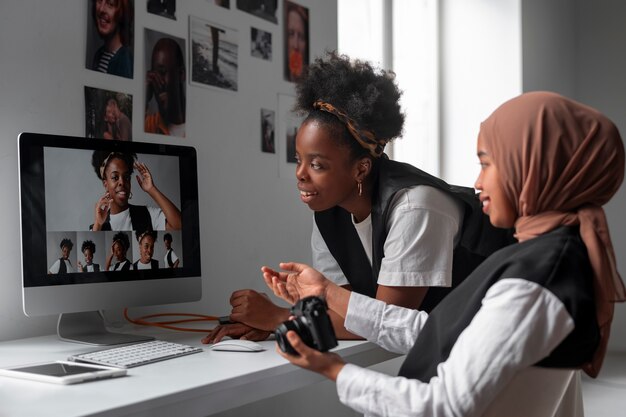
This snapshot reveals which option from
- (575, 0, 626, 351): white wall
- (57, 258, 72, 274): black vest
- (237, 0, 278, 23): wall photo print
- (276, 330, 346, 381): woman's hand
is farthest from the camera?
(575, 0, 626, 351): white wall

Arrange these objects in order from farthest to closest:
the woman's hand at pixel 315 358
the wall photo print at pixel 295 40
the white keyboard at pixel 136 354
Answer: the wall photo print at pixel 295 40, the white keyboard at pixel 136 354, the woman's hand at pixel 315 358

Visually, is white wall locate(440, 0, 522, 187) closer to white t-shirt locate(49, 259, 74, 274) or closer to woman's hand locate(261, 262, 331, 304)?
woman's hand locate(261, 262, 331, 304)

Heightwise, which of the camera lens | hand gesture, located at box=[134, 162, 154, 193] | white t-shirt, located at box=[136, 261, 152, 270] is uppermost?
hand gesture, located at box=[134, 162, 154, 193]

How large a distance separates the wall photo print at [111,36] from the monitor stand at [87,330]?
24.5 inches

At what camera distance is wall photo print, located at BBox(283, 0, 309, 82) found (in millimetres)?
2436

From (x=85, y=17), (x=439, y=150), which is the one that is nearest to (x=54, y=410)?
(x=85, y=17)

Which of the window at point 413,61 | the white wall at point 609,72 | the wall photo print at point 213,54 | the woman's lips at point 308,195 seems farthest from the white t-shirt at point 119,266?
the white wall at point 609,72

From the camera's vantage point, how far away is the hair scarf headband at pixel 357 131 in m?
1.75

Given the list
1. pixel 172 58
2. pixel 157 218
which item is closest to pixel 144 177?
pixel 157 218

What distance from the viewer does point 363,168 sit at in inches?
70.2

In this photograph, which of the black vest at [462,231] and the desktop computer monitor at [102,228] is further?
the black vest at [462,231]

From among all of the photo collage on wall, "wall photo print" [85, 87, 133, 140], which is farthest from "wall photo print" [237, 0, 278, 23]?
"wall photo print" [85, 87, 133, 140]

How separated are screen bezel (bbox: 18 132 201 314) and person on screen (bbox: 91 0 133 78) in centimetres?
31

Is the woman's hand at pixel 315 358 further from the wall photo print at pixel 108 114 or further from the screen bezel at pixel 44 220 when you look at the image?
the wall photo print at pixel 108 114
